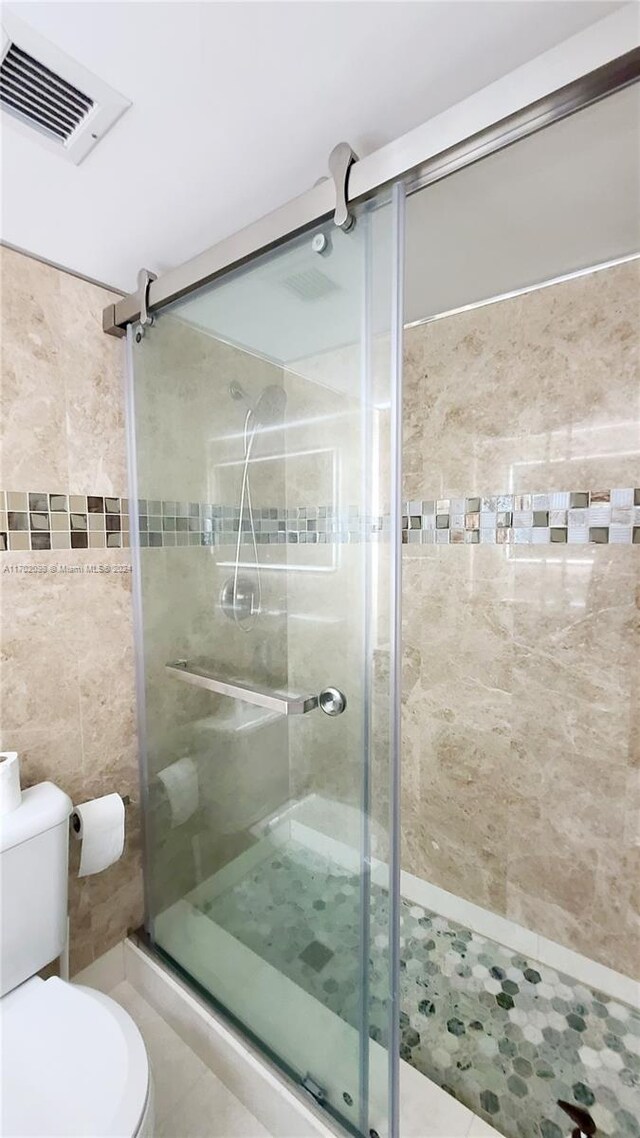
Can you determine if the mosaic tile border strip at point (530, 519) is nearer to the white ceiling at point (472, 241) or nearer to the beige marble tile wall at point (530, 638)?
the beige marble tile wall at point (530, 638)

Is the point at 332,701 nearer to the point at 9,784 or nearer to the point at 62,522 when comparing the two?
the point at 9,784

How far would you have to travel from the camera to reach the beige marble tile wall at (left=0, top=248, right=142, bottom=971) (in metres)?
1.30

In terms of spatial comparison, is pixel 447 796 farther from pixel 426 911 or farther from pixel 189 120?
pixel 189 120

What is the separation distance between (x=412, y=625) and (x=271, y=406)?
3.50 ft

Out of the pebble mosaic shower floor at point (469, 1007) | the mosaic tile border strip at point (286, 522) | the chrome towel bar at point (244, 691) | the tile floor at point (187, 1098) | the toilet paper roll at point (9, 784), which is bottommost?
the tile floor at point (187, 1098)

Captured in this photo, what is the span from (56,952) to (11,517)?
1.12m

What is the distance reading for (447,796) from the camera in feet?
5.96

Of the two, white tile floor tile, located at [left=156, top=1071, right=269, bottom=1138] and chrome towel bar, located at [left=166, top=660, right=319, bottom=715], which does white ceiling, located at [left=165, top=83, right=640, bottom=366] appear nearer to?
chrome towel bar, located at [left=166, top=660, right=319, bottom=715]

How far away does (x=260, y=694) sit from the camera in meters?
1.21

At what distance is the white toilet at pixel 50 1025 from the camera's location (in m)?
0.86

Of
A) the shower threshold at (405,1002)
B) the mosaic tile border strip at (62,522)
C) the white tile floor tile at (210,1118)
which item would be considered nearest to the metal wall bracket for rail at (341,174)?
the mosaic tile border strip at (62,522)

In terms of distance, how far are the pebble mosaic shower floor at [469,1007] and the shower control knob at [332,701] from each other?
14.1 inches

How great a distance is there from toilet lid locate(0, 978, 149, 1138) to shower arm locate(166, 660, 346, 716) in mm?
694

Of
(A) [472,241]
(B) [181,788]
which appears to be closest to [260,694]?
(B) [181,788]
